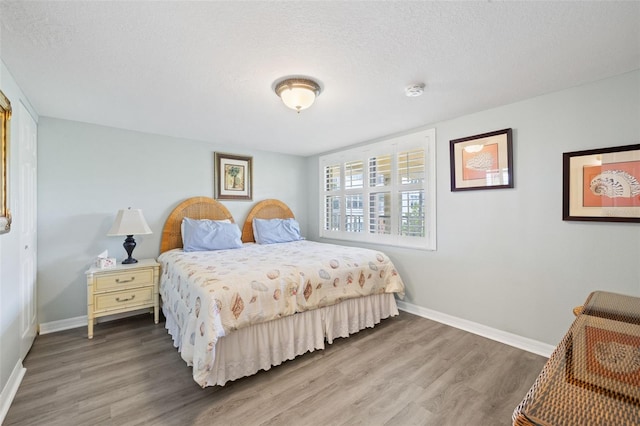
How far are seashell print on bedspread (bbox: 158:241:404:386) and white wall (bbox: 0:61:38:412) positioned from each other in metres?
1.02

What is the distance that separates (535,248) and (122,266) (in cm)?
408

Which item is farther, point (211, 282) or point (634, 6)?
point (211, 282)

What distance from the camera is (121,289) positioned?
113 inches

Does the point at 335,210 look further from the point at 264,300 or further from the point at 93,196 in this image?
the point at 93,196

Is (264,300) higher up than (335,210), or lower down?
lower down

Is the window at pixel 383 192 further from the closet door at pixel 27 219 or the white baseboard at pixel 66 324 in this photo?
the closet door at pixel 27 219

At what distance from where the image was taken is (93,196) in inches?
124

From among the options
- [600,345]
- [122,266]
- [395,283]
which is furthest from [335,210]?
[600,345]

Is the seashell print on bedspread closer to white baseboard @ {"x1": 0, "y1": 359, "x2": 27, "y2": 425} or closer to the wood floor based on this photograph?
the wood floor

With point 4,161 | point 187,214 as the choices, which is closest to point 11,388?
point 4,161

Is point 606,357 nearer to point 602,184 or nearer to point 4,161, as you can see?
point 602,184

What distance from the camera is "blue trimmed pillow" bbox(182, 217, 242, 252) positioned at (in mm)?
3443

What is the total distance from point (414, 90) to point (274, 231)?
2.76 meters

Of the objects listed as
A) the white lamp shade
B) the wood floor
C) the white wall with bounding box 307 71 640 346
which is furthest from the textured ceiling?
the wood floor
